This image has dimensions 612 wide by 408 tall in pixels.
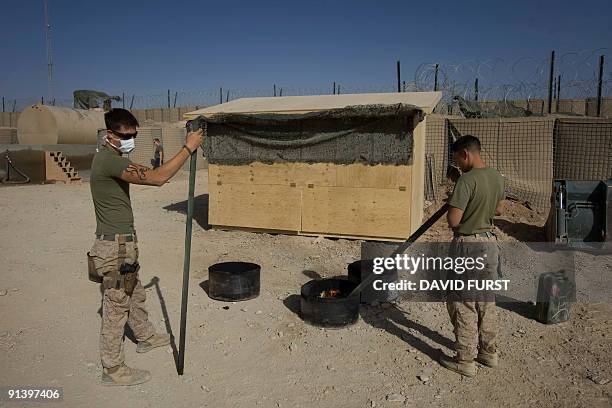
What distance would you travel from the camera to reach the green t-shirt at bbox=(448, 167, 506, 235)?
377 cm

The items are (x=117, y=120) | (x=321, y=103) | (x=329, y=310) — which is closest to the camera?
(x=117, y=120)

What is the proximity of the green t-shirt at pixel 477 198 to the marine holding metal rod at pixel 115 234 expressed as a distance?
6.56 ft

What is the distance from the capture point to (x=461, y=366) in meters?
3.96

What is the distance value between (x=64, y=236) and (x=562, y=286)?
307 inches

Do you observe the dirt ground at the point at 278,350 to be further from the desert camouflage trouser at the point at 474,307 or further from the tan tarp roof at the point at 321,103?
the tan tarp roof at the point at 321,103

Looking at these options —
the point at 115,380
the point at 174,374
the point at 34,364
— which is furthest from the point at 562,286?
the point at 34,364

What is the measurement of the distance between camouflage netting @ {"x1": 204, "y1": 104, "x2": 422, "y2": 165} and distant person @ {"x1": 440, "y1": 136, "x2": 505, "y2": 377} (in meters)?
3.59

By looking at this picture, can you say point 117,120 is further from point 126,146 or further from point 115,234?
point 115,234

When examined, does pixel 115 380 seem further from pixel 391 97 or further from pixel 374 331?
pixel 391 97

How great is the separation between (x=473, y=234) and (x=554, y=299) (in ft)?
5.64

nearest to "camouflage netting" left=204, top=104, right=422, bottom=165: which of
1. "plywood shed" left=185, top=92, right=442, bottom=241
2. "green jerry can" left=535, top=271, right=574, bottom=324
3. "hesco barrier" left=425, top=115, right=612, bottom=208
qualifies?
"plywood shed" left=185, top=92, right=442, bottom=241

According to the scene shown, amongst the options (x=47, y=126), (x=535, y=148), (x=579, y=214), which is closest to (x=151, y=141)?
(x=47, y=126)

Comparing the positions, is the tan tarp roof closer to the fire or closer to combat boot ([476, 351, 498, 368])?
the fire

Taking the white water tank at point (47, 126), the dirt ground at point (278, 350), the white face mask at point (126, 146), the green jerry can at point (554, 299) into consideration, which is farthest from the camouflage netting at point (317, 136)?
the white water tank at point (47, 126)
